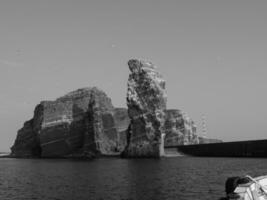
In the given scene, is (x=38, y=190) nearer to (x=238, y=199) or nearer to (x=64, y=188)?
(x=64, y=188)

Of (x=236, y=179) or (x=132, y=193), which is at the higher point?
(x=236, y=179)

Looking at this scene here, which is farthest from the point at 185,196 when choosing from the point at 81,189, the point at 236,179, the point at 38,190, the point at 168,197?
the point at 236,179

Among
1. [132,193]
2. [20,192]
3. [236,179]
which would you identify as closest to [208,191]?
[132,193]

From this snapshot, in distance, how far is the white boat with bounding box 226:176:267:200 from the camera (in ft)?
92.9

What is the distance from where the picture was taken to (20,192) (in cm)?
7275

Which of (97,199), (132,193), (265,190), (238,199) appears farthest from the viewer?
(132,193)

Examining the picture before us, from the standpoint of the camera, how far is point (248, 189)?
29.3 metres

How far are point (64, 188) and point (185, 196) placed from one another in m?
23.8

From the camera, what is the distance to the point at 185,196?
2459 inches

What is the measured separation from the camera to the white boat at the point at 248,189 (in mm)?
28322

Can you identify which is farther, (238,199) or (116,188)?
(116,188)

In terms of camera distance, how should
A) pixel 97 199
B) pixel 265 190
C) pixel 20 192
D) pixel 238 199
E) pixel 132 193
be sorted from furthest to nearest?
pixel 20 192
pixel 132 193
pixel 97 199
pixel 265 190
pixel 238 199

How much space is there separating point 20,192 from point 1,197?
606cm

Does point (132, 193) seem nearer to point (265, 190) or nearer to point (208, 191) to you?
point (208, 191)
